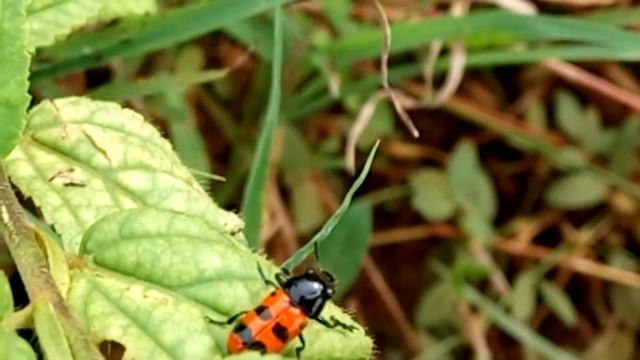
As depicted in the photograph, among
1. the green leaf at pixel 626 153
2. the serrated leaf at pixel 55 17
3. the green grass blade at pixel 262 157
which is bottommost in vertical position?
the green leaf at pixel 626 153

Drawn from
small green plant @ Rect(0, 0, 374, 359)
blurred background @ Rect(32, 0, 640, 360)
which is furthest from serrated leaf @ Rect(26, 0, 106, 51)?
blurred background @ Rect(32, 0, 640, 360)

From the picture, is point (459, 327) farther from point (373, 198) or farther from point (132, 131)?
point (132, 131)

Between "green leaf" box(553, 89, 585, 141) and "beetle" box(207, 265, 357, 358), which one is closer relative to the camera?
"beetle" box(207, 265, 357, 358)

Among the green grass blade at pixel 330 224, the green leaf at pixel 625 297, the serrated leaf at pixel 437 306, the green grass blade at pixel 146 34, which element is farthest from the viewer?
the green leaf at pixel 625 297

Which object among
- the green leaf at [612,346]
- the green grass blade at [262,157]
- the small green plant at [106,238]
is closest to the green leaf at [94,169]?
the small green plant at [106,238]

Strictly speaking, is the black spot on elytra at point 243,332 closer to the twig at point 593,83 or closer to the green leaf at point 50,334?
the green leaf at point 50,334

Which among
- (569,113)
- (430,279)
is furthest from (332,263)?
(569,113)

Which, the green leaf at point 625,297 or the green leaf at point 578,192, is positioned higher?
the green leaf at point 578,192

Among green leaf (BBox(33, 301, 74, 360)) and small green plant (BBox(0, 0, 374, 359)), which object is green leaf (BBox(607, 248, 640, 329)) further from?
green leaf (BBox(33, 301, 74, 360))
